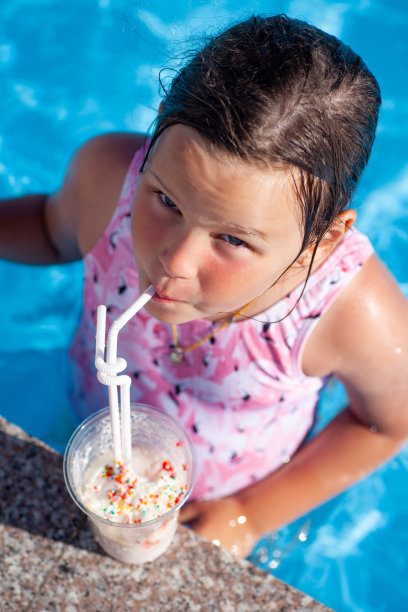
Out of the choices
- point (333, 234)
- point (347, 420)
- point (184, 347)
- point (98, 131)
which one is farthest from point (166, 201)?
point (98, 131)

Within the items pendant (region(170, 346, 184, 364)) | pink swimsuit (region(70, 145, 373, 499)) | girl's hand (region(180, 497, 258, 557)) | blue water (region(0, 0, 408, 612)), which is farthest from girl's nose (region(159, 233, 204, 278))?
blue water (region(0, 0, 408, 612))

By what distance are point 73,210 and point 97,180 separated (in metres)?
0.20

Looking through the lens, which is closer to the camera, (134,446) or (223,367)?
(134,446)

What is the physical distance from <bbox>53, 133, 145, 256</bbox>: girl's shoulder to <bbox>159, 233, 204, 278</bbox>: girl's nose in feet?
2.34

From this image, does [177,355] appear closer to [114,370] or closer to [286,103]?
[114,370]

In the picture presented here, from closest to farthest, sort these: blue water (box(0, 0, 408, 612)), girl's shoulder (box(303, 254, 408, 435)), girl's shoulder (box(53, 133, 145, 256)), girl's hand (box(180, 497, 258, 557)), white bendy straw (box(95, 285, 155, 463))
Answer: white bendy straw (box(95, 285, 155, 463)) → girl's shoulder (box(303, 254, 408, 435)) → girl's shoulder (box(53, 133, 145, 256)) → girl's hand (box(180, 497, 258, 557)) → blue water (box(0, 0, 408, 612))

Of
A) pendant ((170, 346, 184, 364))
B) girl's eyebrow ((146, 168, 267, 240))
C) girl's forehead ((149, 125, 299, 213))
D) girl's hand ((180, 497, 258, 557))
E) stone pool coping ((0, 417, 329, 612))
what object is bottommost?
girl's hand ((180, 497, 258, 557))

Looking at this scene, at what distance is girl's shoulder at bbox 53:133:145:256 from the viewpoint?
1862mm

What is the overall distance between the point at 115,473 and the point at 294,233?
620 millimetres

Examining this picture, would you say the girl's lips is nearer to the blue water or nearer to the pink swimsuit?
the pink swimsuit

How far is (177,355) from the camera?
1915 mm

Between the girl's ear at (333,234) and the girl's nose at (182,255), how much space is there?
29 centimetres

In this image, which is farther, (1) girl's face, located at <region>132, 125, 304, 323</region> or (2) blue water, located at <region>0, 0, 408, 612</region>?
(2) blue water, located at <region>0, 0, 408, 612</region>

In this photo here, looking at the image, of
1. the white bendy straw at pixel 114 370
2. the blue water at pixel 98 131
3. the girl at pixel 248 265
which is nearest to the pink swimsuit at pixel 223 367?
the girl at pixel 248 265
